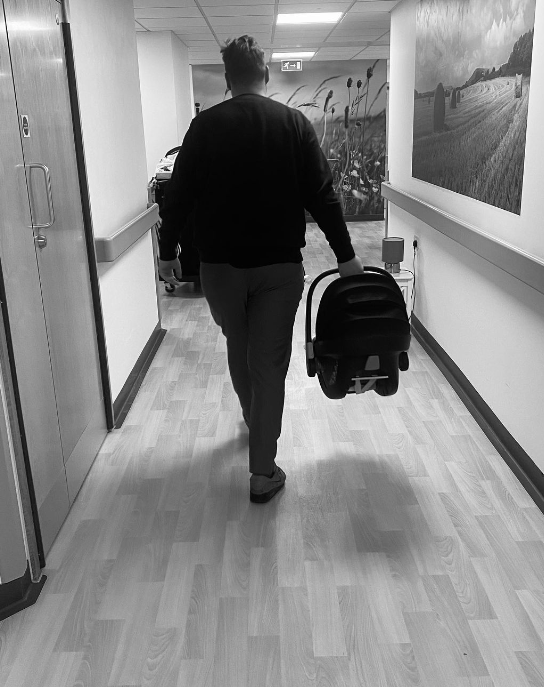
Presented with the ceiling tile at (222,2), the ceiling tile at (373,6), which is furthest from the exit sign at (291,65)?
the ceiling tile at (222,2)

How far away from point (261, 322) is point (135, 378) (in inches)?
58.2

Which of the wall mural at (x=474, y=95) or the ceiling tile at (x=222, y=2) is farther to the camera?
the ceiling tile at (x=222, y=2)

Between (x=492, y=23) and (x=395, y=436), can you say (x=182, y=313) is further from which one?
(x=492, y=23)

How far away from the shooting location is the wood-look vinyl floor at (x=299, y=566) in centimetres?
169

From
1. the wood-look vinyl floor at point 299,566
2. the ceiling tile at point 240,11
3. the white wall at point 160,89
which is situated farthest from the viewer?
the white wall at point 160,89

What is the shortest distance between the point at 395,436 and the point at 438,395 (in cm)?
55

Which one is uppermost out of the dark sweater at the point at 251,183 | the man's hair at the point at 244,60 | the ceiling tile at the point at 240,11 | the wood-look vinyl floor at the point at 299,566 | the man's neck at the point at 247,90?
the ceiling tile at the point at 240,11

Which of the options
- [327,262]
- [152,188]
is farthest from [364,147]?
[152,188]

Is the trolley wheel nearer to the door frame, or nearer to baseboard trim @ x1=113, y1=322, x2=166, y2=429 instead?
the door frame

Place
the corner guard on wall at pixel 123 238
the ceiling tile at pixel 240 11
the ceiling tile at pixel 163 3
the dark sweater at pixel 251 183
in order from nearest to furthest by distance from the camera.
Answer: the dark sweater at pixel 251 183
the corner guard on wall at pixel 123 238
the ceiling tile at pixel 163 3
the ceiling tile at pixel 240 11

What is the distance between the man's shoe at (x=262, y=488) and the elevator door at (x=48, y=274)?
25.3 inches

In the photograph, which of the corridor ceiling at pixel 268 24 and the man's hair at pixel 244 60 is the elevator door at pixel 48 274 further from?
the corridor ceiling at pixel 268 24

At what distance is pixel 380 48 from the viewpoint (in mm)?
8258

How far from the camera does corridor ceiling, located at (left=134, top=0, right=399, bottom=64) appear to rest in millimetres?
5121
